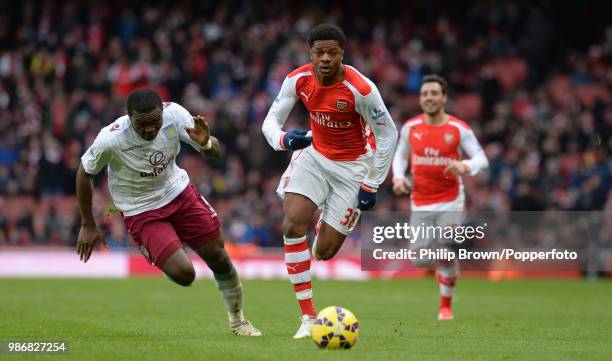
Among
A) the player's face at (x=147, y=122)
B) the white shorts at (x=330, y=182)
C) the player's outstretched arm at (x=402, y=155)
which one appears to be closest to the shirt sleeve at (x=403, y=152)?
the player's outstretched arm at (x=402, y=155)

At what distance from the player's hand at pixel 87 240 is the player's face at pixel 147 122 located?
3.26 feet

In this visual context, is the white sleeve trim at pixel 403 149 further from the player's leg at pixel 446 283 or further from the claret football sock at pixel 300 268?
the claret football sock at pixel 300 268

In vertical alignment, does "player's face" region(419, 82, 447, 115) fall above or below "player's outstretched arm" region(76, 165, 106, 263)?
above

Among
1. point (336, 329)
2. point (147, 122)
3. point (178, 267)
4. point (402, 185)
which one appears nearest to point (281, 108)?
point (147, 122)

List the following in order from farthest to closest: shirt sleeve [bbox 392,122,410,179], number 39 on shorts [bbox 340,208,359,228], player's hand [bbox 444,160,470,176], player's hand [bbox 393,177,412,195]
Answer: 1. shirt sleeve [bbox 392,122,410,179]
2. player's hand [bbox 393,177,412,195]
3. player's hand [bbox 444,160,470,176]
4. number 39 on shorts [bbox 340,208,359,228]

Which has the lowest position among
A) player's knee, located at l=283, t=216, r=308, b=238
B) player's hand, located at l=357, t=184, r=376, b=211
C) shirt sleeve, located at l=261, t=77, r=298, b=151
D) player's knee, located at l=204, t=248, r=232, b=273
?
player's knee, located at l=204, t=248, r=232, b=273

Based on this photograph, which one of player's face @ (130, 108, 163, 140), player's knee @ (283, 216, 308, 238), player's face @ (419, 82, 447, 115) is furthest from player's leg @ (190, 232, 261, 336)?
player's face @ (419, 82, 447, 115)

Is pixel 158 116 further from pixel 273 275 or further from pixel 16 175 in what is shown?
pixel 16 175

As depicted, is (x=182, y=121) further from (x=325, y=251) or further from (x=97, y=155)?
(x=325, y=251)

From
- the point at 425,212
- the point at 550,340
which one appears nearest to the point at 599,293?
the point at 425,212

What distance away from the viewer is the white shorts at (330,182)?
10.9 m

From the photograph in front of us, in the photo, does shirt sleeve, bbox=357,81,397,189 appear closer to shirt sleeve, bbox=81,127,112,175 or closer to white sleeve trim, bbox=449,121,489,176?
shirt sleeve, bbox=81,127,112,175

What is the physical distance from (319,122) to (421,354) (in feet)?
9.78

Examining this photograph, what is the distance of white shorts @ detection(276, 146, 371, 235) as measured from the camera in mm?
10859
